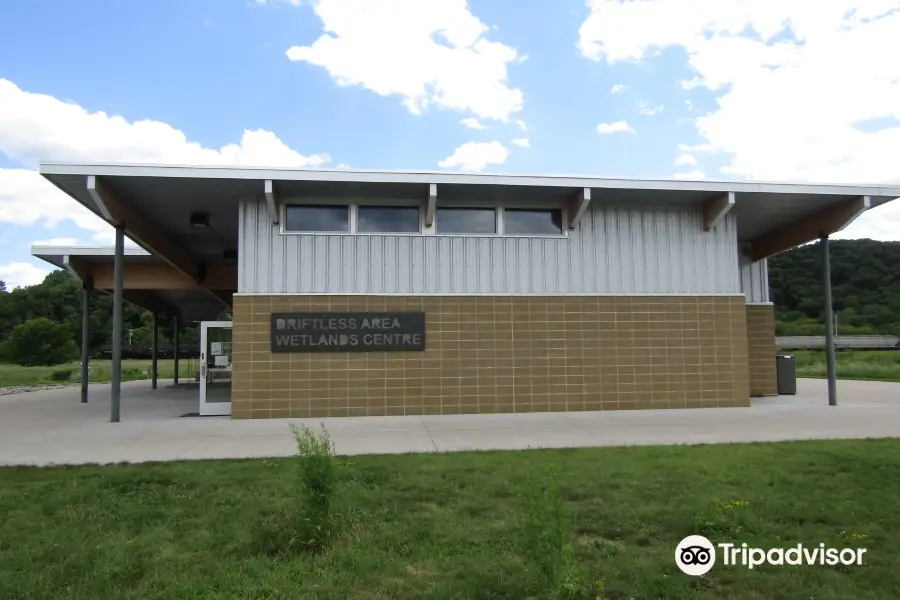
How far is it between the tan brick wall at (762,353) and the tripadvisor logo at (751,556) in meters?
13.6

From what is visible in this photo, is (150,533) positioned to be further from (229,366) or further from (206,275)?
(206,275)

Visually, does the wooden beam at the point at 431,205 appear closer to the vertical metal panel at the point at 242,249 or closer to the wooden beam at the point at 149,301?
the vertical metal panel at the point at 242,249

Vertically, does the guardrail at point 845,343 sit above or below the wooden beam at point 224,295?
below

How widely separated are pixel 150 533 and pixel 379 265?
845 centimetres

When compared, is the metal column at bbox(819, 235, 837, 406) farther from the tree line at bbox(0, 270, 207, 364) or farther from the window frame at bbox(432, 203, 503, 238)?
the tree line at bbox(0, 270, 207, 364)

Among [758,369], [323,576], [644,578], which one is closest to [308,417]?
[323,576]

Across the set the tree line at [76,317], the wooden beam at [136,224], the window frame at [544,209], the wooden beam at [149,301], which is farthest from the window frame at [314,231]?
the tree line at [76,317]

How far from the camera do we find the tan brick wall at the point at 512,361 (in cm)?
1237

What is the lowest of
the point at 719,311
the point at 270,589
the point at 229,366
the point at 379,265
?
the point at 270,589

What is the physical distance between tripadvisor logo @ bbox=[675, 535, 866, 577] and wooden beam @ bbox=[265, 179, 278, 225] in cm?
970

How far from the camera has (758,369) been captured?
16750 mm

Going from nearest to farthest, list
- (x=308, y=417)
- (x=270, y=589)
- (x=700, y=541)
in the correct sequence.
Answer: (x=270, y=589), (x=700, y=541), (x=308, y=417)

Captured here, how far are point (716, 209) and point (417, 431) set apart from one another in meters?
8.11

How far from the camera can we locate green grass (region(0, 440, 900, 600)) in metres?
3.78
